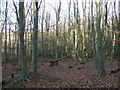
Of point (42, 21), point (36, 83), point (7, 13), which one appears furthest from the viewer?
point (42, 21)

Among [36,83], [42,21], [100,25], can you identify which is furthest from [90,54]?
[36,83]

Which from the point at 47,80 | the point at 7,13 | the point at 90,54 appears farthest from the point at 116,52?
the point at 7,13

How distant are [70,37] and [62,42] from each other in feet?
7.50

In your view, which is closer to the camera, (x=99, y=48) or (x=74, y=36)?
(x=99, y=48)

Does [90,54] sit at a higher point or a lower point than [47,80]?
higher

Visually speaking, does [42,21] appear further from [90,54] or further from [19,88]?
[19,88]

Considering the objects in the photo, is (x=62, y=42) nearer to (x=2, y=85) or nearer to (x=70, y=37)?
(x=70, y=37)

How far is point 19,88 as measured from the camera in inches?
392

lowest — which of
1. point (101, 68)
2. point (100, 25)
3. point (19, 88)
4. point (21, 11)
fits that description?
point (19, 88)

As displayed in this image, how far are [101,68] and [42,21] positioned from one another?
24330 mm

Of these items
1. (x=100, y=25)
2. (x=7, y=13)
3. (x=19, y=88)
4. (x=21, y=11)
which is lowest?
(x=19, y=88)

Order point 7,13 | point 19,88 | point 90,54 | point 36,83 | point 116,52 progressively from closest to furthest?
point 19,88 → point 36,83 → point 116,52 → point 7,13 → point 90,54

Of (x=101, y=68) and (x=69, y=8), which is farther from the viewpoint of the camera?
(x=69, y=8)

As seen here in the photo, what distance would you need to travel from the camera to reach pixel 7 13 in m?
25.5
